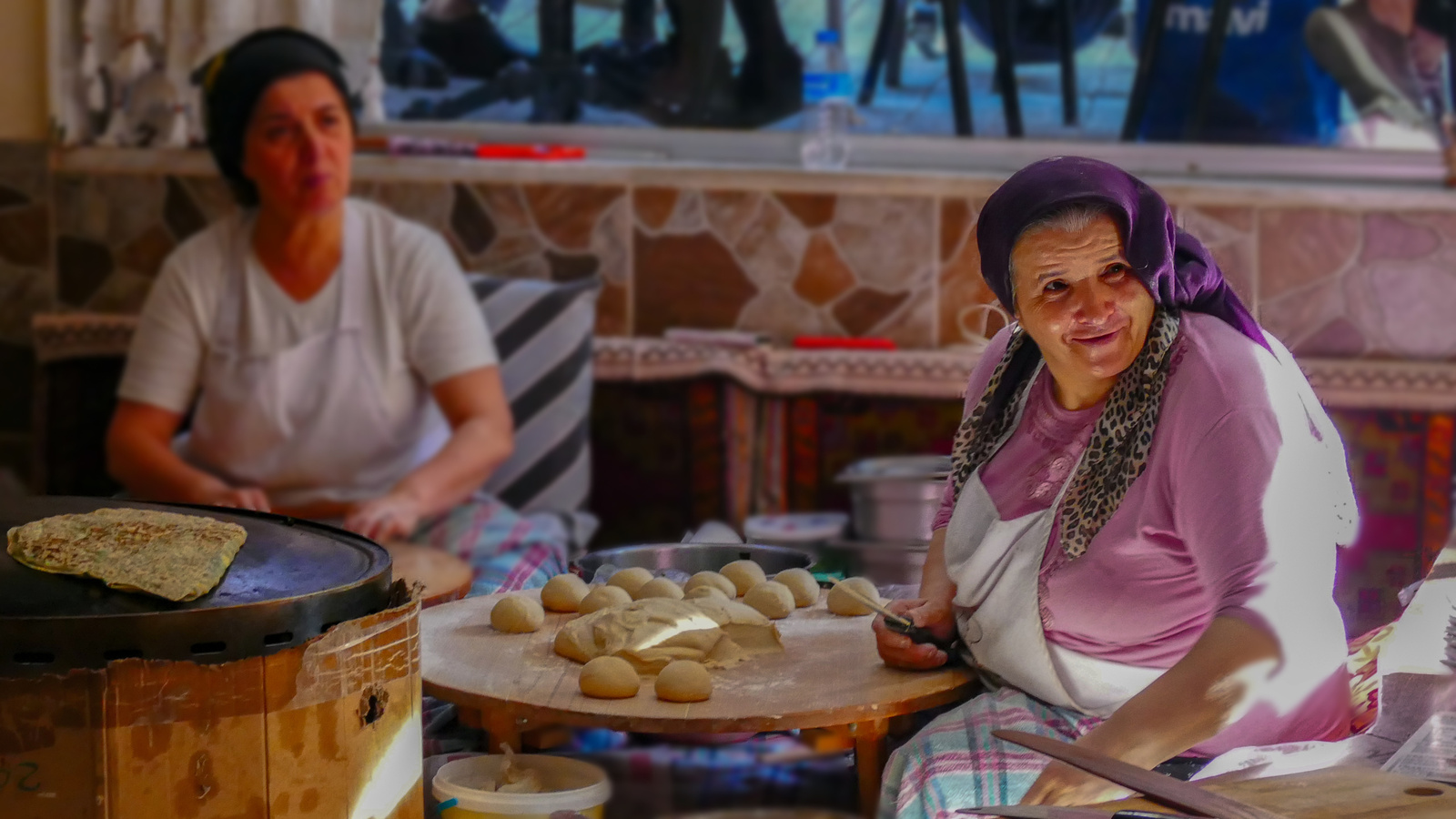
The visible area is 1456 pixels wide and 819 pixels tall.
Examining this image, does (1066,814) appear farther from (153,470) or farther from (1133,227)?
(153,470)

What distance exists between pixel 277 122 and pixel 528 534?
1011 mm

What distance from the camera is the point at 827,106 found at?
387 centimetres

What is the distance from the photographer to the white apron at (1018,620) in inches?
64.1

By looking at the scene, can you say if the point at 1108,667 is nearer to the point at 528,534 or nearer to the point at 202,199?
the point at 528,534

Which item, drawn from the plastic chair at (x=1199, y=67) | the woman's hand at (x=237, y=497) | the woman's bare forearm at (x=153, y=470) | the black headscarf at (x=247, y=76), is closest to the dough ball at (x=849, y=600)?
the woman's hand at (x=237, y=497)

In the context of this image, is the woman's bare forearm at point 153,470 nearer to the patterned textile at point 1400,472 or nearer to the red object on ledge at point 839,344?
the red object on ledge at point 839,344

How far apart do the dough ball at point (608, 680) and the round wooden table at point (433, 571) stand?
1.72 ft

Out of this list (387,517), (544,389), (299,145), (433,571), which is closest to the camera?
(433,571)

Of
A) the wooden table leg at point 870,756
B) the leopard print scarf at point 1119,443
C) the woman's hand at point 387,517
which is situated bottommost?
the woman's hand at point 387,517

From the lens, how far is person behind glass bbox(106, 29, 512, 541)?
3.15 meters

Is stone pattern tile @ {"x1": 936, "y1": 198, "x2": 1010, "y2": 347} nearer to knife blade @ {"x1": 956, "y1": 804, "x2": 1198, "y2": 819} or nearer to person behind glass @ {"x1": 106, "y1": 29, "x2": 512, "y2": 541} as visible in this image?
person behind glass @ {"x1": 106, "y1": 29, "x2": 512, "y2": 541}

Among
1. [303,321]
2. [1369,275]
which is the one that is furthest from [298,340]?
[1369,275]

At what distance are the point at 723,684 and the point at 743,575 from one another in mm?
413

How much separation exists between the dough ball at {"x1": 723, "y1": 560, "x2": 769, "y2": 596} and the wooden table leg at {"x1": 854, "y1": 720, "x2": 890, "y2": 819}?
0.43 meters
